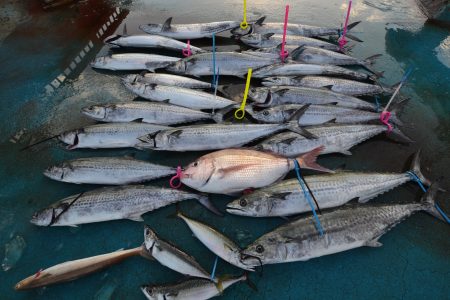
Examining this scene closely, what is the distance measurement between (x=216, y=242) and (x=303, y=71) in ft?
12.3

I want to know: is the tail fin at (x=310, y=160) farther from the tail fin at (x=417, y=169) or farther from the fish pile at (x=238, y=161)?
the tail fin at (x=417, y=169)

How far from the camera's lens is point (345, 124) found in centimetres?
395

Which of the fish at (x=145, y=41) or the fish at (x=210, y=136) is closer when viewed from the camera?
the fish at (x=210, y=136)

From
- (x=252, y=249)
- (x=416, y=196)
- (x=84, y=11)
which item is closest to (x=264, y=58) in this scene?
(x=416, y=196)

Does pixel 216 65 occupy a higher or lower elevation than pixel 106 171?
higher

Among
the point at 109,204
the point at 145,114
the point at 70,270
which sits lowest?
the point at 70,270

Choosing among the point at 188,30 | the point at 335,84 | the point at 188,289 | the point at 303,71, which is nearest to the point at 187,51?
the point at 188,30

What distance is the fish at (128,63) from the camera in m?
5.35

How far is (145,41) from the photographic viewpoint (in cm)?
594

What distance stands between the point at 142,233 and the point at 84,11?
22.0 feet

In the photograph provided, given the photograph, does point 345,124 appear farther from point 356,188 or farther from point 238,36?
point 238,36

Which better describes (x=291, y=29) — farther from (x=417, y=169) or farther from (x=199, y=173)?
(x=199, y=173)

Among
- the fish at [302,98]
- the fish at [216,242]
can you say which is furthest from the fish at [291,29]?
the fish at [216,242]

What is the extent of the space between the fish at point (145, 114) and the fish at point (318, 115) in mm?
737
